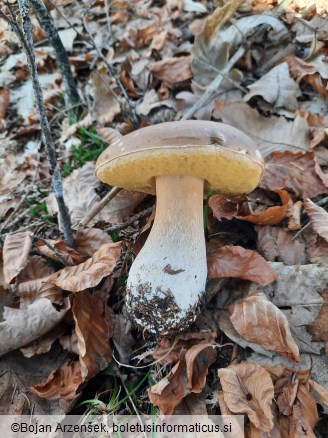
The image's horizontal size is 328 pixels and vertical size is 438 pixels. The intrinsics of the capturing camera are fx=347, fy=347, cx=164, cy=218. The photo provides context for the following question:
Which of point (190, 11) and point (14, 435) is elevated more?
point (190, 11)

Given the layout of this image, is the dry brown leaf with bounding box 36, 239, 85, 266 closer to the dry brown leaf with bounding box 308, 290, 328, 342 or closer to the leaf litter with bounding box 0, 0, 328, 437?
the leaf litter with bounding box 0, 0, 328, 437

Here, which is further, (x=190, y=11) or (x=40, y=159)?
(x=190, y=11)

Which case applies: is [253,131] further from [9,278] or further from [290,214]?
[9,278]

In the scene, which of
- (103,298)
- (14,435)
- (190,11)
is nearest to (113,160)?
(103,298)

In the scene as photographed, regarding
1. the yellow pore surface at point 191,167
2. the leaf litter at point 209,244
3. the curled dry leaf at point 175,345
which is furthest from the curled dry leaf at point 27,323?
the yellow pore surface at point 191,167

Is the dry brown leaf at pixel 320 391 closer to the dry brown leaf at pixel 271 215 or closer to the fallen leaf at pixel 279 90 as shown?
the dry brown leaf at pixel 271 215

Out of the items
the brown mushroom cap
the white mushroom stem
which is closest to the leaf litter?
the white mushroom stem
